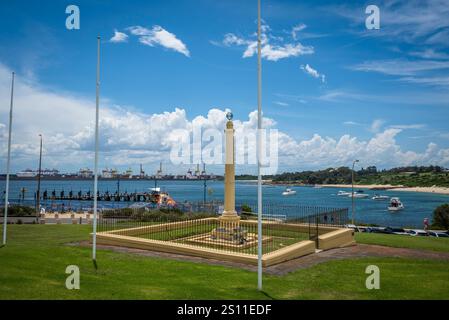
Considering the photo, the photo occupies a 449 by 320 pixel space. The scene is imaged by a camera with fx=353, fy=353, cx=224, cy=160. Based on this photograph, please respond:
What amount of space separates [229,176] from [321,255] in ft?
21.7

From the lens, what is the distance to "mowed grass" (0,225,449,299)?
9.36m

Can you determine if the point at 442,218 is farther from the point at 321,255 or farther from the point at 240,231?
the point at 240,231

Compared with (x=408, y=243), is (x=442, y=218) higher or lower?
lower

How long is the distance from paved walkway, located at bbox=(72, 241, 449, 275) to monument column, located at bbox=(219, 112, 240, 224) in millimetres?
4891

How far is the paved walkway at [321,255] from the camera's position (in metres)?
13.5

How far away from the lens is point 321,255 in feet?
52.9

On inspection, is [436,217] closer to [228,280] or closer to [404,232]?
[404,232]

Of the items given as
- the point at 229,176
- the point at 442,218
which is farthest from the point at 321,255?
the point at 442,218

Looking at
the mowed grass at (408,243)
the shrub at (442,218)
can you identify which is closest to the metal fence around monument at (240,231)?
the mowed grass at (408,243)

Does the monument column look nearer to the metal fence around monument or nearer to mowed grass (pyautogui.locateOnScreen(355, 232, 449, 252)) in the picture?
the metal fence around monument

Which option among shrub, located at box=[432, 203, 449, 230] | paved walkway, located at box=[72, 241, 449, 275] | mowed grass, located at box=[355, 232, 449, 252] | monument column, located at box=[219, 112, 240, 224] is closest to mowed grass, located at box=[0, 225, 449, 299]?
paved walkway, located at box=[72, 241, 449, 275]

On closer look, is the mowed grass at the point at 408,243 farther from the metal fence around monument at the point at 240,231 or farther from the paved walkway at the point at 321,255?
the metal fence around monument at the point at 240,231

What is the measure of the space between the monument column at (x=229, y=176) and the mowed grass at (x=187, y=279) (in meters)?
6.02
